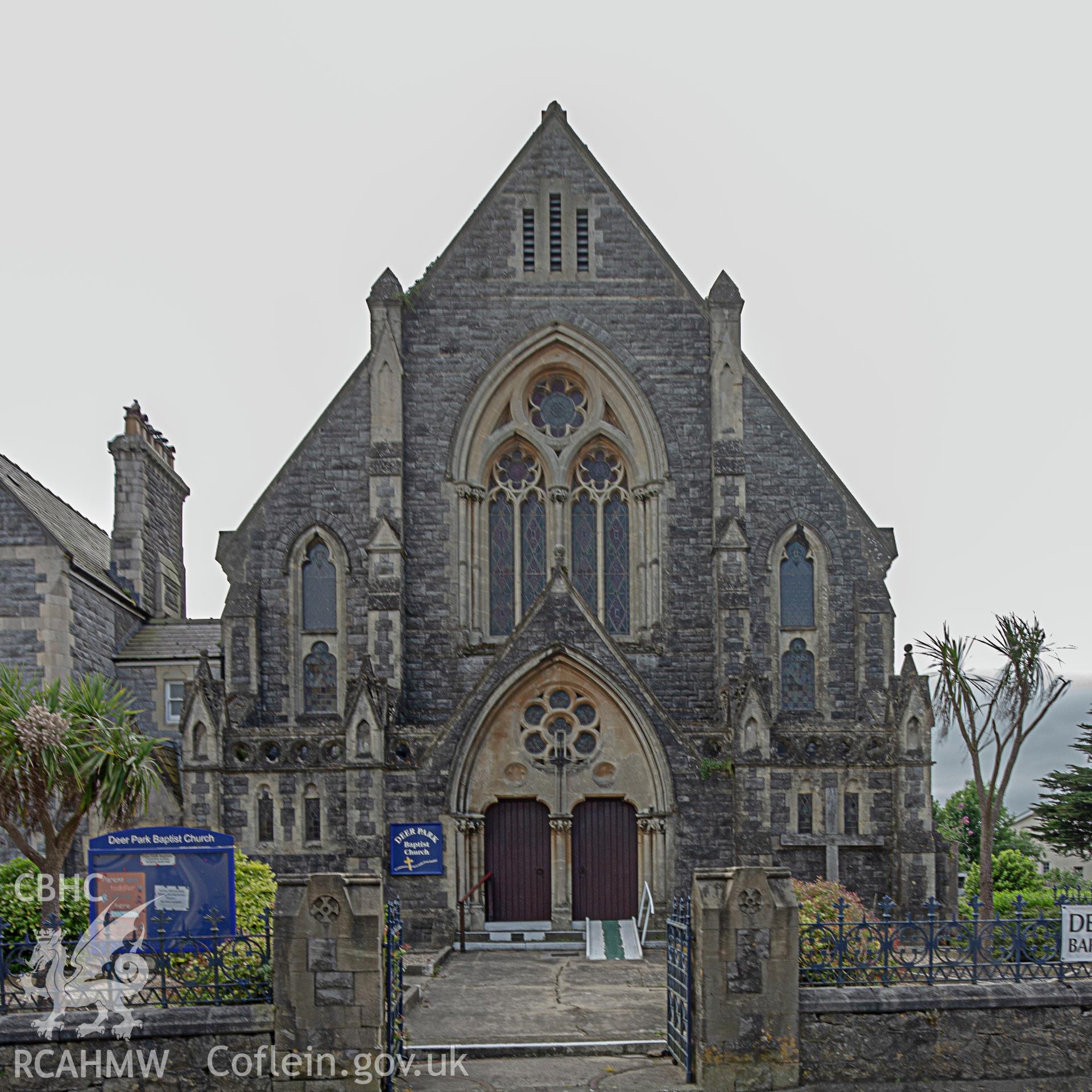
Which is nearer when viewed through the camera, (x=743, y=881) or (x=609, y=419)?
(x=743, y=881)

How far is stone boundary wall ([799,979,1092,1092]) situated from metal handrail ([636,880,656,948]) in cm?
1071

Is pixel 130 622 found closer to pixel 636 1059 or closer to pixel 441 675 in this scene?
pixel 441 675

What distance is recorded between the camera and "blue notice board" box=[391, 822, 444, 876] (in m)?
25.9

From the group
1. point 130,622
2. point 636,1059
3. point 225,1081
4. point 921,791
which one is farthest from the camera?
point 130,622

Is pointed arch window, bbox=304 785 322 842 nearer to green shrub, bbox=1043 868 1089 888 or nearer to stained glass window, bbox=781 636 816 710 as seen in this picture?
stained glass window, bbox=781 636 816 710

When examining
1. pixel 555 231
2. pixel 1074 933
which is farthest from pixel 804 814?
pixel 555 231

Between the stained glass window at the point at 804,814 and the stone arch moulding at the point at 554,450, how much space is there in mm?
4348

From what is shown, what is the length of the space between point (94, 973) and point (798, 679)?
1609 cm

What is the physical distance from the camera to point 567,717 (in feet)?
89.2

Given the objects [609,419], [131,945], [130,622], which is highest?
[609,419]

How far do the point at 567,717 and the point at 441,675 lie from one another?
281cm

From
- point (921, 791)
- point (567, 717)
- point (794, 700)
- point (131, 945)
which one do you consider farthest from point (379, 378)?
point (131, 945)

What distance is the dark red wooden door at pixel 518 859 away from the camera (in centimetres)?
2712
